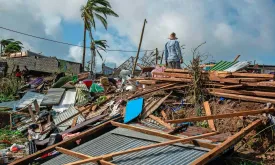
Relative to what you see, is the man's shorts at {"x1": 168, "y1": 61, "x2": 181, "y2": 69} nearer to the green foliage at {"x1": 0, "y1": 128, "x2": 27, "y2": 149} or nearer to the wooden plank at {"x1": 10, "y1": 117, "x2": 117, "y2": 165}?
the wooden plank at {"x1": 10, "y1": 117, "x2": 117, "y2": 165}

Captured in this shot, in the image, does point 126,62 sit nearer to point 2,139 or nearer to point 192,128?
point 2,139

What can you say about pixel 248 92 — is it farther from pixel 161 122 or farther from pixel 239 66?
pixel 239 66

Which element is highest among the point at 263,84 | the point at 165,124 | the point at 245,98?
the point at 263,84

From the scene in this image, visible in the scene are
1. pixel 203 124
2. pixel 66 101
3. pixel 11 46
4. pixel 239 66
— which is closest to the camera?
pixel 203 124

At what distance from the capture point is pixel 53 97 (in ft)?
37.4

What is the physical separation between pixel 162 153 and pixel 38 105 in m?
7.97

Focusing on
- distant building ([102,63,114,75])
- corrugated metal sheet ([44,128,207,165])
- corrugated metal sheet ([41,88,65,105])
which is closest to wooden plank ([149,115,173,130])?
corrugated metal sheet ([44,128,207,165])

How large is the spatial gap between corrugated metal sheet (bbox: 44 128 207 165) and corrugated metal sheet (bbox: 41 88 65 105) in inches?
246

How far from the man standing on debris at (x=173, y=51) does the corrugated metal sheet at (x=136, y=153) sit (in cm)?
478

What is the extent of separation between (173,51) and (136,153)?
5.75 meters

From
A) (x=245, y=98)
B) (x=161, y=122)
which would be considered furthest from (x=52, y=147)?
(x=245, y=98)

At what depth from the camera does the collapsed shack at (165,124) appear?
14.1 feet

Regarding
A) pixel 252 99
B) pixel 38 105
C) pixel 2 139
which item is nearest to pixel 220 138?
pixel 252 99

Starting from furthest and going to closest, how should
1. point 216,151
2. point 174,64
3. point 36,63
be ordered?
point 36,63 → point 174,64 → point 216,151
